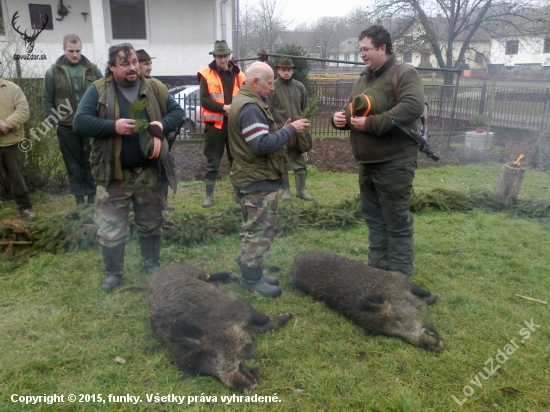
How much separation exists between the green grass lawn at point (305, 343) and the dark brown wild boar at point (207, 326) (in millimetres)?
117

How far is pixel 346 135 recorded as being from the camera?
14.6 metres

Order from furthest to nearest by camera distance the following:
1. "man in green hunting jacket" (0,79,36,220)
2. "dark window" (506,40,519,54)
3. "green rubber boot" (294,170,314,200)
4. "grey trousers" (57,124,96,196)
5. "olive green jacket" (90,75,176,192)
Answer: "dark window" (506,40,519,54), "green rubber boot" (294,170,314,200), "grey trousers" (57,124,96,196), "man in green hunting jacket" (0,79,36,220), "olive green jacket" (90,75,176,192)

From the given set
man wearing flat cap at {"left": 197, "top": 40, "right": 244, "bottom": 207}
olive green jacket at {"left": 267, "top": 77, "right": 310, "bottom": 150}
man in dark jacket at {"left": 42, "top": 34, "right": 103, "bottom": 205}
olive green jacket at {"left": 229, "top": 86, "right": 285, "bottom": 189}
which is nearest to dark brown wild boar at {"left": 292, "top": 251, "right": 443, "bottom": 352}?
olive green jacket at {"left": 229, "top": 86, "right": 285, "bottom": 189}

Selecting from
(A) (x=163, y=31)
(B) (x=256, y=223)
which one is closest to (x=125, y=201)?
(B) (x=256, y=223)

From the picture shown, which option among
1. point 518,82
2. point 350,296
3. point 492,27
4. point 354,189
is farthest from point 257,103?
point 518,82

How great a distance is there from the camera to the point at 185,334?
11.3 ft

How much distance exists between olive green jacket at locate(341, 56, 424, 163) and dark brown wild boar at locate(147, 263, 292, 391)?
171cm

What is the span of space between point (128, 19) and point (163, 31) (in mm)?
1541

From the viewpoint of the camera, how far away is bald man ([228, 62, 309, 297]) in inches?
158

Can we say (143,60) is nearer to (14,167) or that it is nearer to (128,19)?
(14,167)

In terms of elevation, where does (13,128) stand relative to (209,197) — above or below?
above

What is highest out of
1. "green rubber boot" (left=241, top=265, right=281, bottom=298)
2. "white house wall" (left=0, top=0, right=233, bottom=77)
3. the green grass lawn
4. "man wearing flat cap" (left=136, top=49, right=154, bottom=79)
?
"white house wall" (left=0, top=0, right=233, bottom=77)

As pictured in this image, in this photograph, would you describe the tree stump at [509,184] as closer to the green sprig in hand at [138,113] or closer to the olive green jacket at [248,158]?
the olive green jacket at [248,158]

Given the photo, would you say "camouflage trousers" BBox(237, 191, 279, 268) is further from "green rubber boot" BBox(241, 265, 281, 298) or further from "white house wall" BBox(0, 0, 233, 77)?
"white house wall" BBox(0, 0, 233, 77)
